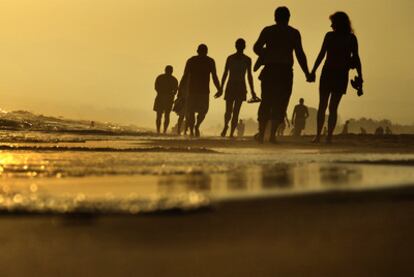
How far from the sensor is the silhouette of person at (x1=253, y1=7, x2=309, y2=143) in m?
13.6

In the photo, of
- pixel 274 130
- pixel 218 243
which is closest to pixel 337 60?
pixel 274 130

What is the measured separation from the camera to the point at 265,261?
2.12m

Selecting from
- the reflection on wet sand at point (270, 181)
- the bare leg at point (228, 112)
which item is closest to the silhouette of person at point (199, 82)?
the bare leg at point (228, 112)

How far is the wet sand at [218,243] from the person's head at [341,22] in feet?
37.7

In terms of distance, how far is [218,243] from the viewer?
231cm

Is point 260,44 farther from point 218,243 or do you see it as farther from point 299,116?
point 299,116

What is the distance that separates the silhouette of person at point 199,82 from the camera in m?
19.7

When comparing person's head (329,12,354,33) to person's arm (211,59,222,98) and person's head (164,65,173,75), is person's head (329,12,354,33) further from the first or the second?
person's head (164,65,173,75)

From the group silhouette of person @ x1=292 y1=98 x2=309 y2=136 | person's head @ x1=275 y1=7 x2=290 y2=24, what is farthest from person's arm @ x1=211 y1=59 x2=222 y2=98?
silhouette of person @ x1=292 y1=98 x2=309 y2=136

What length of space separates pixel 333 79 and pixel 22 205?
11981mm

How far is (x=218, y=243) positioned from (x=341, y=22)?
485 inches

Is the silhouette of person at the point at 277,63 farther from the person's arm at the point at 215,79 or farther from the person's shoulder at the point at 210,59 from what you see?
the person's shoulder at the point at 210,59

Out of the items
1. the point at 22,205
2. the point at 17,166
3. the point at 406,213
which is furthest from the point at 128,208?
the point at 17,166

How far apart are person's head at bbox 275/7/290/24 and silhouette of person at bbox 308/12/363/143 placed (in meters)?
1.08
